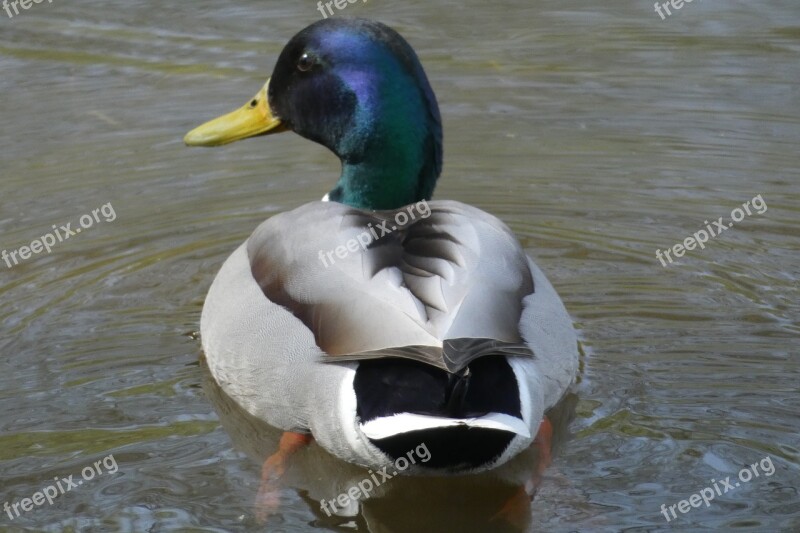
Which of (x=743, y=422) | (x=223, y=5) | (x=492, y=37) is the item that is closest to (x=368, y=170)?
(x=743, y=422)

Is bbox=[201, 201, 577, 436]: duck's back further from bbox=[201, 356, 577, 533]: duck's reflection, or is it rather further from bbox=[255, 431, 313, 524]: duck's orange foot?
bbox=[201, 356, 577, 533]: duck's reflection

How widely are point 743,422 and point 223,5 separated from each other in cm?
646

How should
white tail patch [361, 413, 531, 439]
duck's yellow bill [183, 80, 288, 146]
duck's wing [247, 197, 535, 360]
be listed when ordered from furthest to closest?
duck's yellow bill [183, 80, 288, 146] < duck's wing [247, 197, 535, 360] < white tail patch [361, 413, 531, 439]

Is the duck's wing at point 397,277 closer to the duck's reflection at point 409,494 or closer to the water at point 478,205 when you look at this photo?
the duck's reflection at point 409,494

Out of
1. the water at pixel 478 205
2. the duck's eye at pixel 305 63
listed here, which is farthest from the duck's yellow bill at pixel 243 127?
the water at pixel 478 205

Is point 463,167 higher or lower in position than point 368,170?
lower

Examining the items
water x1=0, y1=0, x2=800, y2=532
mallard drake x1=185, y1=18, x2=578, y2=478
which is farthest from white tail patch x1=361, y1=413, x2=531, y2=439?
water x1=0, y1=0, x2=800, y2=532

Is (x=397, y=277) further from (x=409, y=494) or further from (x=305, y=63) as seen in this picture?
(x=305, y=63)

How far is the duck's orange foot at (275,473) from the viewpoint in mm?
5191

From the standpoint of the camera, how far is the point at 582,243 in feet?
24.5

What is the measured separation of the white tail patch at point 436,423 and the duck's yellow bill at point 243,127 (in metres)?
2.57

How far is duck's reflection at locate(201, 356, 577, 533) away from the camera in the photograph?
5.13 meters

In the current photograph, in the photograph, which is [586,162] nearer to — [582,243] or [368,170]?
[582,243]

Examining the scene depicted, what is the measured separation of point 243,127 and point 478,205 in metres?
1.60
